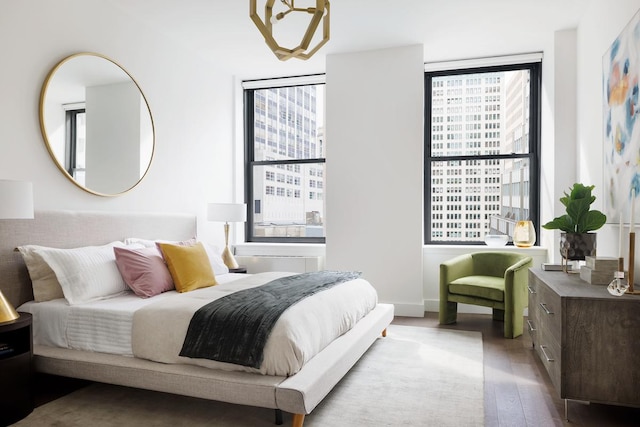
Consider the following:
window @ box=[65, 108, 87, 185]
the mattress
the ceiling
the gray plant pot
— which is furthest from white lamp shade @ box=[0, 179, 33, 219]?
the gray plant pot

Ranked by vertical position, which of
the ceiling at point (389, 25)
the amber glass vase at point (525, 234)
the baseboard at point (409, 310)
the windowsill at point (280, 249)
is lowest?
the baseboard at point (409, 310)

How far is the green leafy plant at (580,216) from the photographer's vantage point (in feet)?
10.4

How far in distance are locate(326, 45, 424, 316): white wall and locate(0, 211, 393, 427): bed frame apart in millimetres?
1194

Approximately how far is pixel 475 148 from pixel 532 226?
1.07m

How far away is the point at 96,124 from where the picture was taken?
12.3ft

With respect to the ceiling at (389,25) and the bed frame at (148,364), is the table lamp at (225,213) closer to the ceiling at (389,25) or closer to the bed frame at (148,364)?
the bed frame at (148,364)

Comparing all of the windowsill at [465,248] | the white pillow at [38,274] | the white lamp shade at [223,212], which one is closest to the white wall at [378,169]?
the windowsill at [465,248]

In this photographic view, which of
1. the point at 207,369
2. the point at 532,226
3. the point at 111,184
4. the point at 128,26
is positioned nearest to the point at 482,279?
the point at 532,226

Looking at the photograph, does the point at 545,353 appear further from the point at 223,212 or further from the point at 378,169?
the point at 223,212

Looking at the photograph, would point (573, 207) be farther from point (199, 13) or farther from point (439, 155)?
point (199, 13)

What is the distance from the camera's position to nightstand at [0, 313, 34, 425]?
2.46 metres

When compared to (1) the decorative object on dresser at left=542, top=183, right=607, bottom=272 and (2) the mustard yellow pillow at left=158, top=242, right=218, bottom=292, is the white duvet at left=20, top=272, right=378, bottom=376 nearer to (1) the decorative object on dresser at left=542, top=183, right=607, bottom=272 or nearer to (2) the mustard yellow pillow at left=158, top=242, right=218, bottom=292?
(2) the mustard yellow pillow at left=158, top=242, right=218, bottom=292

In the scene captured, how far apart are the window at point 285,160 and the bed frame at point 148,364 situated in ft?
7.67

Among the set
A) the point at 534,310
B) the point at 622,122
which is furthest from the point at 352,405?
the point at 622,122
